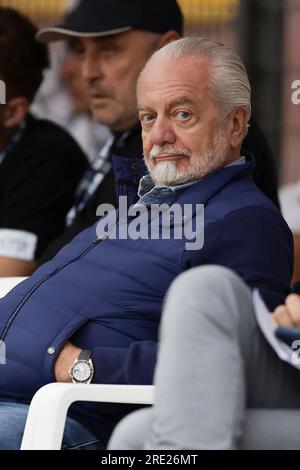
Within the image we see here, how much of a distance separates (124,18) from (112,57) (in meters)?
0.15

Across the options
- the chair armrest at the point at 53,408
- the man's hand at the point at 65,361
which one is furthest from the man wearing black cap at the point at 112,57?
the chair armrest at the point at 53,408

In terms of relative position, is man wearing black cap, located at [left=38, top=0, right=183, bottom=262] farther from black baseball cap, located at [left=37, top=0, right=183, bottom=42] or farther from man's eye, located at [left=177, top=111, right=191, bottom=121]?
man's eye, located at [left=177, top=111, right=191, bottom=121]

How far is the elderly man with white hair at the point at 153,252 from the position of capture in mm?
3076

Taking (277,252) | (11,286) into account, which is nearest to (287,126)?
(11,286)

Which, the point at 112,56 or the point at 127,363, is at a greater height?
the point at 112,56

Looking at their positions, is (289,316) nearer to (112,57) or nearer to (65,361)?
(65,361)

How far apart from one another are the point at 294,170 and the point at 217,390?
4.89 m

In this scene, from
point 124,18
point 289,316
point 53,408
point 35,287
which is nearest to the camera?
point 289,316

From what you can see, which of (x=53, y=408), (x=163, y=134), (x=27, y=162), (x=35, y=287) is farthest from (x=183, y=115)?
(x=27, y=162)

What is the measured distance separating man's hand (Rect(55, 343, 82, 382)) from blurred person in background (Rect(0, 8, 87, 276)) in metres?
1.34

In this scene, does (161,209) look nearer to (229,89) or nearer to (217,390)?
(229,89)

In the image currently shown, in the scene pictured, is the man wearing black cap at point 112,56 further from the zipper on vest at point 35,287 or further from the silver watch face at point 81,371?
the silver watch face at point 81,371

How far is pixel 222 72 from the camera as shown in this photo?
3.38 m

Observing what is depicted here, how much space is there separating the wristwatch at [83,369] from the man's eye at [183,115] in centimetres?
71
